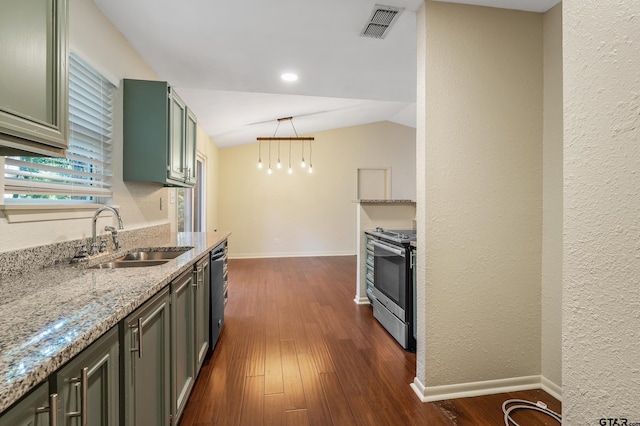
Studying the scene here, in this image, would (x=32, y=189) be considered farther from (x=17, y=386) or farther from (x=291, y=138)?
(x=291, y=138)

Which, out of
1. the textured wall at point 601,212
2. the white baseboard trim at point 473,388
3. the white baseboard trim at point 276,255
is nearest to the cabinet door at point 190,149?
the white baseboard trim at point 473,388

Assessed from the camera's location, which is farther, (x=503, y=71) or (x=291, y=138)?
(x=291, y=138)

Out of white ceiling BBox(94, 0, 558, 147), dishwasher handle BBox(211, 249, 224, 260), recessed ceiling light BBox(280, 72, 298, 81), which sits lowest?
dishwasher handle BBox(211, 249, 224, 260)

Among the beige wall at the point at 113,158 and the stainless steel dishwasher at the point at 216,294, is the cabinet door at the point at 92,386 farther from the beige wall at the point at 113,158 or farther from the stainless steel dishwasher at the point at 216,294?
the stainless steel dishwasher at the point at 216,294

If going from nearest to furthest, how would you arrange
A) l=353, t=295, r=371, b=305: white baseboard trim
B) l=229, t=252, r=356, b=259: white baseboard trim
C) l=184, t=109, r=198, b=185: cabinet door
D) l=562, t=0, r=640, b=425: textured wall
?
1. l=562, t=0, r=640, b=425: textured wall
2. l=184, t=109, r=198, b=185: cabinet door
3. l=353, t=295, r=371, b=305: white baseboard trim
4. l=229, t=252, r=356, b=259: white baseboard trim


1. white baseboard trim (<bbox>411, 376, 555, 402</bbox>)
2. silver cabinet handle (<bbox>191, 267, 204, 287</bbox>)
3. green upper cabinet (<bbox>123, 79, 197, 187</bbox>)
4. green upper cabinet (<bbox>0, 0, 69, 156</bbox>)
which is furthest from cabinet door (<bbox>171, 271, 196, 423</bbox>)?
white baseboard trim (<bbox>411, 376, 555, 402</bbox>)

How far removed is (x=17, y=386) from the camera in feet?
1.72

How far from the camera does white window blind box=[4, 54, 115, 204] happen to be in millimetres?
1401

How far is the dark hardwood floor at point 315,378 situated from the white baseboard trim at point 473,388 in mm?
36

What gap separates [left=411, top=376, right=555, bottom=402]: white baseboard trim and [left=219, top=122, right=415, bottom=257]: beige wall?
17.4 ft

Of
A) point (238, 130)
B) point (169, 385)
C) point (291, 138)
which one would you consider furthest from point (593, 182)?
point (291, 138)

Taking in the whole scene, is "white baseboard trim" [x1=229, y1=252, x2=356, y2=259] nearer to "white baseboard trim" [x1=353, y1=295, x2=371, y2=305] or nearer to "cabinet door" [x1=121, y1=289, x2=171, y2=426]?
"white baseboard trim" [x1=353, y1=295, x2=371, y2=305]

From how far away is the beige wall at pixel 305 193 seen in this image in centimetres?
691

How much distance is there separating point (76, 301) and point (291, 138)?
19.6 ft
